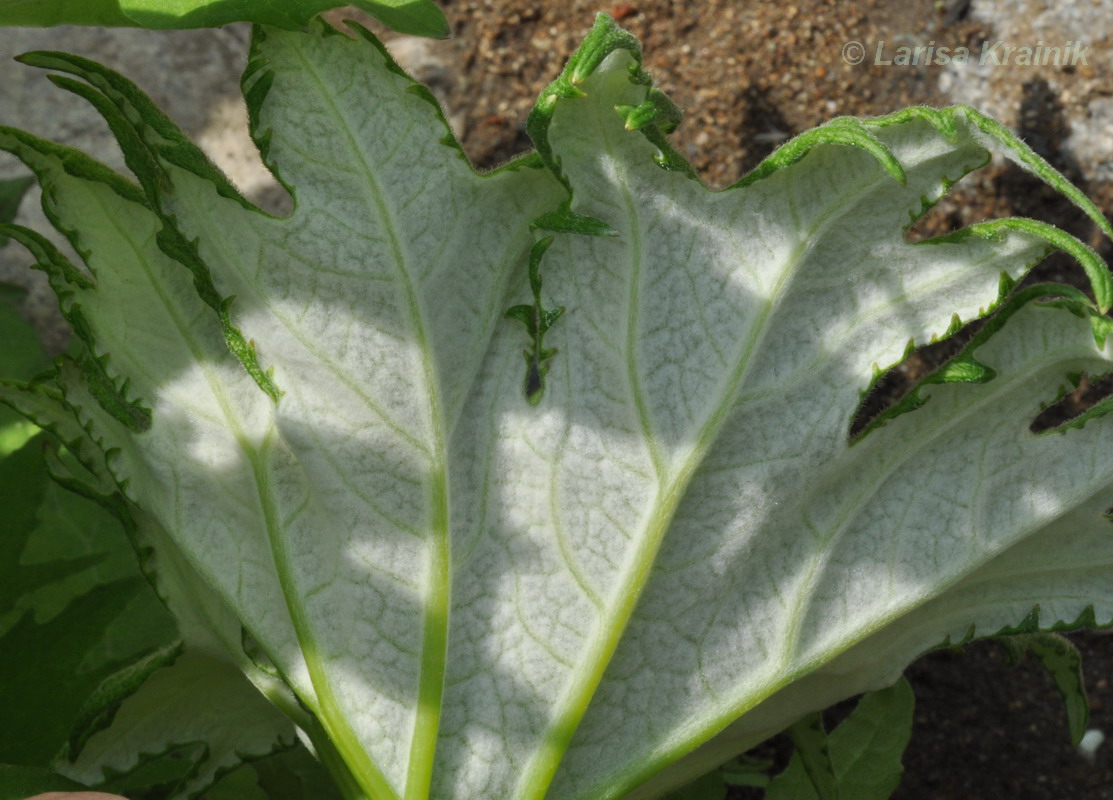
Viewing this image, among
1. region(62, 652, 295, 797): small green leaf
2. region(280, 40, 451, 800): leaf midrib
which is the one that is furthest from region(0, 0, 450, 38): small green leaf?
region(62, 652, 295, 797): small green leaf

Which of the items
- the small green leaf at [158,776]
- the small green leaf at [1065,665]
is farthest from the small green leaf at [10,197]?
the small green leaf at [1065,665]

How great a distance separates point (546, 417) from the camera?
2.12ft

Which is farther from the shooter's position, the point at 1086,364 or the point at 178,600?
the point at 178,600

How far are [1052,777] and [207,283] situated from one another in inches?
39.4

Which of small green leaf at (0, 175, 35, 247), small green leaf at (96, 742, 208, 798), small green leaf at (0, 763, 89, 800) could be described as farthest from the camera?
small green leaf at (0, 175, 35, 247)

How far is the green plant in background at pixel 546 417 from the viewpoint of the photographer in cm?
61

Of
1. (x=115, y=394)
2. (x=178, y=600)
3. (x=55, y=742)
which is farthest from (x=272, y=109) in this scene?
(x=55, y=742)

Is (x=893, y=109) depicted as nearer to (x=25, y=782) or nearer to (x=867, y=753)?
(x=867, y=753)

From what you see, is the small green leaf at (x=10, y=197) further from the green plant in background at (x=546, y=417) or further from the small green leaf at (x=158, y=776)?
the small green leaf at (x=158, y=776)

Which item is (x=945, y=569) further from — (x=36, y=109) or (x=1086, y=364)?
(x=36, y=109)

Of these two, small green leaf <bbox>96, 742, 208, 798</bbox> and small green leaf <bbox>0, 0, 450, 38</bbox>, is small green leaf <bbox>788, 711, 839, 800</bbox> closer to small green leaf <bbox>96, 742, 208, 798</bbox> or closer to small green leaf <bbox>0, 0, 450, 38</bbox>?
small green leaf <bbox>96, 742, 208, 798</bbox>

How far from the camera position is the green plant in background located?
2.01 ft

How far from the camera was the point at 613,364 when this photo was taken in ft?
2.08

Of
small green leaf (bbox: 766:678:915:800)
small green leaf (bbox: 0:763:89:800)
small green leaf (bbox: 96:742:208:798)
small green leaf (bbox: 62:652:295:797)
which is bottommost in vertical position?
small green leaf (bbox: 766:678:915:800)
